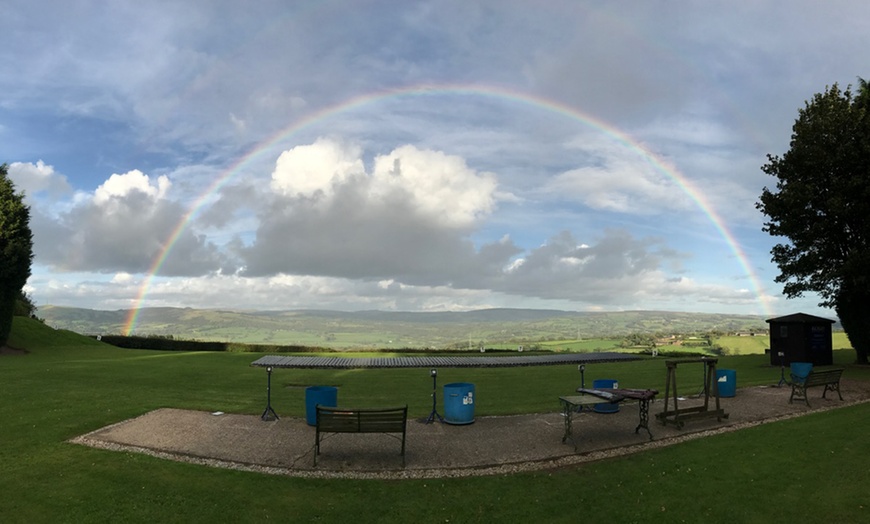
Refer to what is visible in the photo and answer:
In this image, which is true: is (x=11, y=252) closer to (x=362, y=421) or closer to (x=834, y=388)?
(x=362, y=421)

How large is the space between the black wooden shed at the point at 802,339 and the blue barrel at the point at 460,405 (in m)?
20.9

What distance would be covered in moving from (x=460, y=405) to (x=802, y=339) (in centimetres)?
2221

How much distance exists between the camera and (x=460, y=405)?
11867 mm

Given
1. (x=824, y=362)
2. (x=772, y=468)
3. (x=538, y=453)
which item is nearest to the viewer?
(x=772, y=468)

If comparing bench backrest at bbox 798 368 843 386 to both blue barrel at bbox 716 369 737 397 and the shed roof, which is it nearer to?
blue barrel at bbox 716 369 737 397

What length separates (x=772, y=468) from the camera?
8016mm

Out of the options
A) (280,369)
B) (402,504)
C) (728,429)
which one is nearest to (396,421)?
(402,504)

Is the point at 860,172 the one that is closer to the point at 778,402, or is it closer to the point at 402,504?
the point at 778,402

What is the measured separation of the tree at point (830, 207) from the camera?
22.1m

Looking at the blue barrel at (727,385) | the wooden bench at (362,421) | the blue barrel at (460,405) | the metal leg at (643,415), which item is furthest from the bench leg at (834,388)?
the wooden bench at (362,421)

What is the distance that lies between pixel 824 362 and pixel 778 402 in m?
14.8

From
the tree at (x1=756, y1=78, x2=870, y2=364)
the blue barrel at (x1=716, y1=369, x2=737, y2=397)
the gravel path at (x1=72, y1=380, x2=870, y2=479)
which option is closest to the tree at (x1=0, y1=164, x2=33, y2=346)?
the gravel path at (x1=72, y1=380, x2=870, y2=479)

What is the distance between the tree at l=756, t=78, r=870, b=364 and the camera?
2209 centimetres

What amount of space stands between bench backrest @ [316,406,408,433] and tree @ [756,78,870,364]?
903 inches
